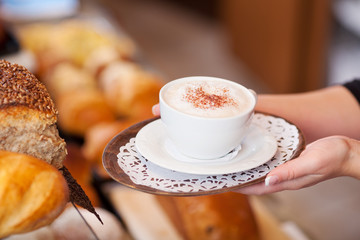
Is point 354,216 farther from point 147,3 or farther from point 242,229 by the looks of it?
point 147,3

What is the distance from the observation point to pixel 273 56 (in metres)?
3.73

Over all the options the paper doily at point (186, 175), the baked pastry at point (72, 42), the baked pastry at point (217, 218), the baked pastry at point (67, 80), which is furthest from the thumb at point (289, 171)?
the baked pastry at point (72, 42)

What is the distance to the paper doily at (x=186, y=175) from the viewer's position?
2.07ft

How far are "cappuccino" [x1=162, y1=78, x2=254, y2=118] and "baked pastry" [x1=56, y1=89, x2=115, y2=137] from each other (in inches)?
39.5

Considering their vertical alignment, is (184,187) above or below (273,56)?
above

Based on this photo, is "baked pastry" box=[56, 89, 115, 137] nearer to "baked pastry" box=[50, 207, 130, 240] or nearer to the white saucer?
the white saucer

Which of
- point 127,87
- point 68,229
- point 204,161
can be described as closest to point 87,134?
point 127,87

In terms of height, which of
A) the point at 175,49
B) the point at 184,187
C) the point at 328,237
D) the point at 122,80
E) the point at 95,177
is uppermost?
the point at 184,187

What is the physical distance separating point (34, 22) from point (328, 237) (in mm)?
1896

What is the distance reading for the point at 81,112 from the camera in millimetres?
1695

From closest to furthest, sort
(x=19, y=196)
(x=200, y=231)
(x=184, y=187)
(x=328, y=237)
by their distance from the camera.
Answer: (x=19, y=196), (x=184, y=187), (x=200, y=231), (x=328, y=237)

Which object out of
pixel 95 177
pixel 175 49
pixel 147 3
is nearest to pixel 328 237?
pixel 95 177

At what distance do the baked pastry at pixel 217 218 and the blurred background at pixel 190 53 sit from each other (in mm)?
182

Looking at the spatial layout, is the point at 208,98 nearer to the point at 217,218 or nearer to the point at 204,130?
the point at 204,130
